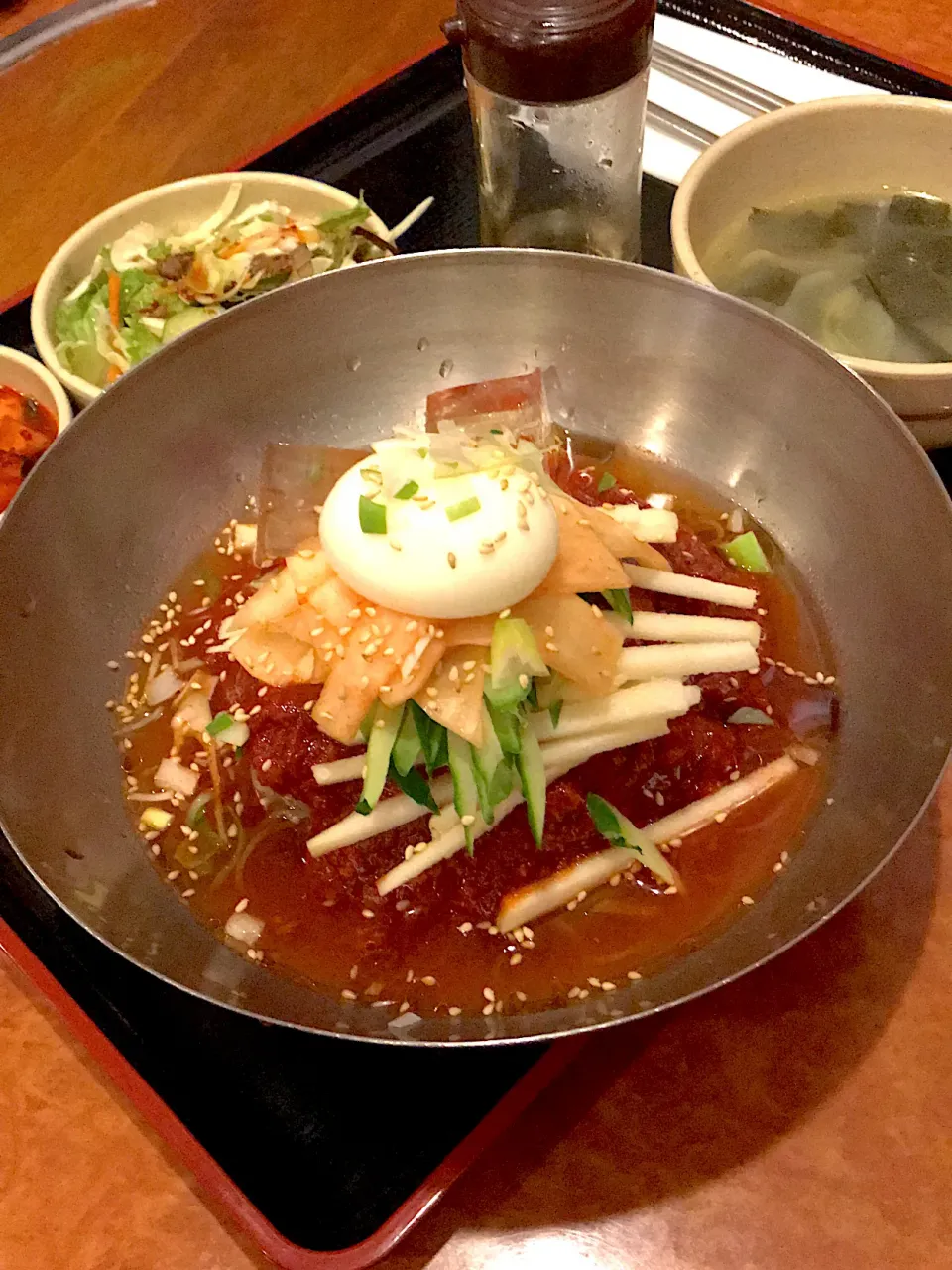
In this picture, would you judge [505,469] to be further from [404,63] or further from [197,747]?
[404,63]

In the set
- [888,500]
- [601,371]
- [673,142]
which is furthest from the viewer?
[673,142]

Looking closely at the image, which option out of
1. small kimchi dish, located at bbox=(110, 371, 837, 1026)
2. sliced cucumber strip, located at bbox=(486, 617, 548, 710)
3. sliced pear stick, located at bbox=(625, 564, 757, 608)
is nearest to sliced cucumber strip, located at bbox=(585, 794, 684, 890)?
small kimchi dish, located at bbox=(110, 371, 837, 1026)

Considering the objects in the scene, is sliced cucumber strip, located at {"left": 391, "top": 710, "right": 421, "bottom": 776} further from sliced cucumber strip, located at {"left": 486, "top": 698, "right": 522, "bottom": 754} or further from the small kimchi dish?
sliced cucumber strip, located at {"left": 486, "top": 698, "right": 522, "bottom": 754}

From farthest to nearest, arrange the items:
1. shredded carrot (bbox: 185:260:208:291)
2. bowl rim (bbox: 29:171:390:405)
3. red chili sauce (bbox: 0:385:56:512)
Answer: shredded carrot (bbox: 185:260:208:291) < bowl rim (bbox: 29:171:390:405) < red chili sauce (bbox: 0:385:56:512)

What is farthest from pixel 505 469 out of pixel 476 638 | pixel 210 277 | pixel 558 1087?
pixel 210 277

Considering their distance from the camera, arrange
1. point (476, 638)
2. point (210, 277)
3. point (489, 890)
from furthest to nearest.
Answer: point (210, 277) < point (489, 890) < point (476, 638)

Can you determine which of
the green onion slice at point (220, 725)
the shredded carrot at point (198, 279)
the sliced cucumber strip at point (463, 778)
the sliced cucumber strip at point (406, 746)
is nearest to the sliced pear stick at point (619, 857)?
the sliced cucumber strip at point (463, 778)

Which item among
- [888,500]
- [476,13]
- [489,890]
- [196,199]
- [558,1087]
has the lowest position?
[558,1087]
